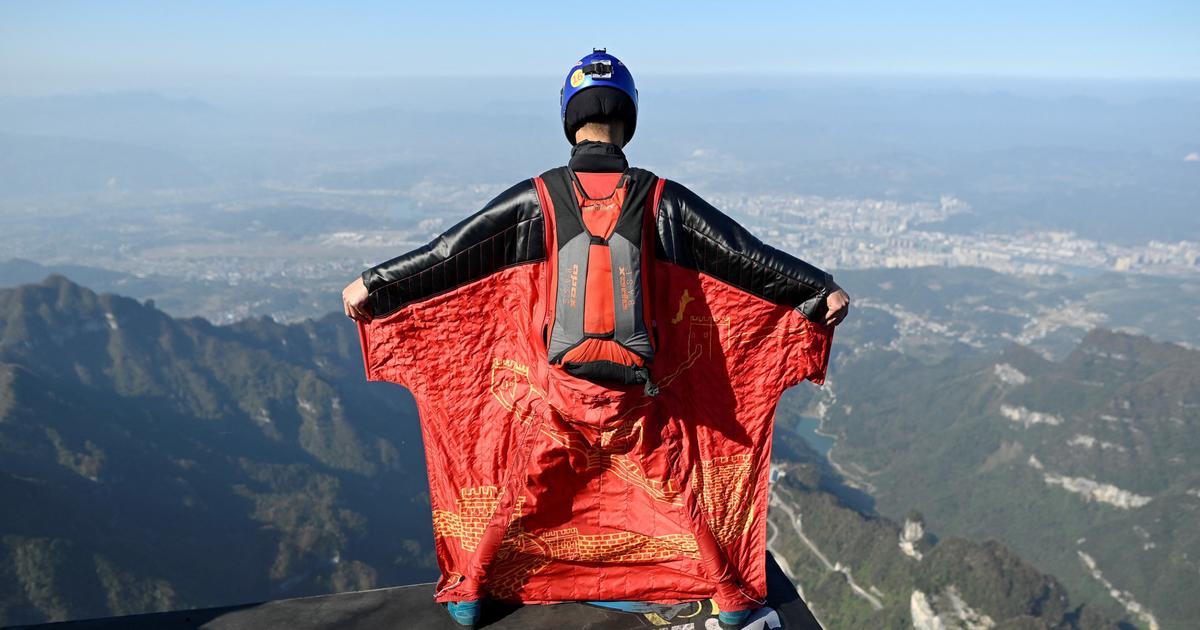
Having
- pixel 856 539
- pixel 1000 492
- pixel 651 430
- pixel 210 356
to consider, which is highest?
pixel 651 430

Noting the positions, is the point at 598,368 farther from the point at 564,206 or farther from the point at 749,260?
the point at 749,260

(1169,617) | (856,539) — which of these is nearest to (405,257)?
(856,539)

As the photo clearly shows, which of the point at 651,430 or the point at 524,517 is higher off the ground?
the point at 651,430

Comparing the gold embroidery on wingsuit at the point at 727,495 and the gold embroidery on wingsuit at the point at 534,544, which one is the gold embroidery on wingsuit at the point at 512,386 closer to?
the gold embroidery on wingsuit at the point at 534,544

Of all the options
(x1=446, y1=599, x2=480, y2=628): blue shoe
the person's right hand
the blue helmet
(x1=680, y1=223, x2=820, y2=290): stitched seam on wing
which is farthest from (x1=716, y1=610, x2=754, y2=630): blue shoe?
the blue helmet

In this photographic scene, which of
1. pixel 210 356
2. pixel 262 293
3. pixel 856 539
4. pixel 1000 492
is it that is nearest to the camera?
pixel 856 539

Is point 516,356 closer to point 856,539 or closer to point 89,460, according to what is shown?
point 856,539

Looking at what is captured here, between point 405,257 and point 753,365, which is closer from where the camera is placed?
point 405,257

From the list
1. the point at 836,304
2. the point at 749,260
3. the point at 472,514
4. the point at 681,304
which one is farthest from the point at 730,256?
the point at 472,514
